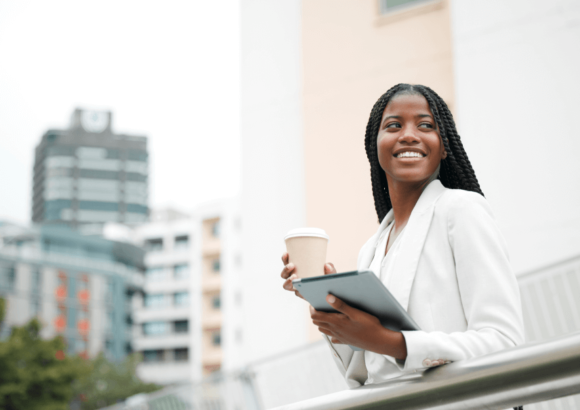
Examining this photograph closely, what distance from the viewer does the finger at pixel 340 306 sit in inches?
44.6

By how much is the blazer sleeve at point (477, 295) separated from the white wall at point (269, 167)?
666 centimetres

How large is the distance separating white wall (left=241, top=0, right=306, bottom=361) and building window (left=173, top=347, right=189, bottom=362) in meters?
56.5

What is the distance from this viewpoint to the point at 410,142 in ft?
4.88

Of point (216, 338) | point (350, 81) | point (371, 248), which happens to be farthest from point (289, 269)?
point (216, 338)

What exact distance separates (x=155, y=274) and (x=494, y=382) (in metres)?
66.6

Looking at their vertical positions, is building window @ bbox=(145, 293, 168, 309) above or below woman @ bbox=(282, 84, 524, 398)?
above

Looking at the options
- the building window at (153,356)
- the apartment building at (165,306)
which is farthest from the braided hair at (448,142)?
the building window at (153,356)

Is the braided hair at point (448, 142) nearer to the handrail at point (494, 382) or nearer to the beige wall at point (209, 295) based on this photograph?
the handrail at point (494, 382)

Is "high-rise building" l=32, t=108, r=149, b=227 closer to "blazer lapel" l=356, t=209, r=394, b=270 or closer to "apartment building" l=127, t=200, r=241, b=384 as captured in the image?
"apartment building" l=127, t=200, r=241, b=384

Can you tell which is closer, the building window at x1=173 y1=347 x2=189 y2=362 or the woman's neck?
the woman's neck

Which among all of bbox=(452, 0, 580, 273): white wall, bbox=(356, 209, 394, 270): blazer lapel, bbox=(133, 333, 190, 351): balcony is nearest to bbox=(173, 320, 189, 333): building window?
bbox=(133, 333, 190, 351): balcony

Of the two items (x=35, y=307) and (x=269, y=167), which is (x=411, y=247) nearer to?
(x=269, y=167)

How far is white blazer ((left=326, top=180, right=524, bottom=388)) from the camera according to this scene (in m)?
1.17

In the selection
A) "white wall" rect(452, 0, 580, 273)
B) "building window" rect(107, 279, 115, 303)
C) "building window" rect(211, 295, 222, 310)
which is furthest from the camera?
"building window" rect(107, 279, 115, 303)
